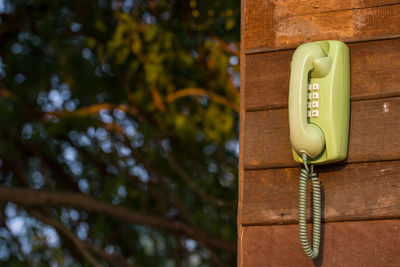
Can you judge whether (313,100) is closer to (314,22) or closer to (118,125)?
(314,22)

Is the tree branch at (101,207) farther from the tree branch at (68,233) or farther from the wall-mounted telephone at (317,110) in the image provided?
the wall-mounted telephone at (317,110)

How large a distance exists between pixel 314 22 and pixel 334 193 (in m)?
0.41

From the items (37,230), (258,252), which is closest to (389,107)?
(258,252)

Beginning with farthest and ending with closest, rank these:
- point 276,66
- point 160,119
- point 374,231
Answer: point 160,119 → point 276,66 → point 374,231

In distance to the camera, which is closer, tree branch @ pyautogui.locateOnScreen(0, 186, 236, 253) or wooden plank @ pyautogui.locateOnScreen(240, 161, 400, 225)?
wooden plank @ pyautogui.locateOnScreen(240, 161, 400, 225)

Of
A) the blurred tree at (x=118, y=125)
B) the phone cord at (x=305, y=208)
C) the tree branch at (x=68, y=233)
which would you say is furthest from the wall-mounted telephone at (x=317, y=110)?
the tree branch at (x=68, y=233)

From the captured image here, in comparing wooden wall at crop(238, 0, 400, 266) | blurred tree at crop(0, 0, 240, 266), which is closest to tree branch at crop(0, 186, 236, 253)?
blurred tree at crop(0, 0, 240, 266)

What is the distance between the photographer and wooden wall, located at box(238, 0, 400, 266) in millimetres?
1871

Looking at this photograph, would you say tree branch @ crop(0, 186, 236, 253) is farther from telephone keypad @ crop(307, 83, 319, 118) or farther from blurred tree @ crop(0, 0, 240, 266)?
telephone keypad @ crop(307, 83, 319, 118)

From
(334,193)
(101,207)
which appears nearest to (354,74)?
(334,193)

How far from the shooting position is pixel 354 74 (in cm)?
195

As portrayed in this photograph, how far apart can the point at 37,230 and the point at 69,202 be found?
4.19ft

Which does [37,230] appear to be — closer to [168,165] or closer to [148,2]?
[168,165]

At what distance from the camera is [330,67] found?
6.38ft
